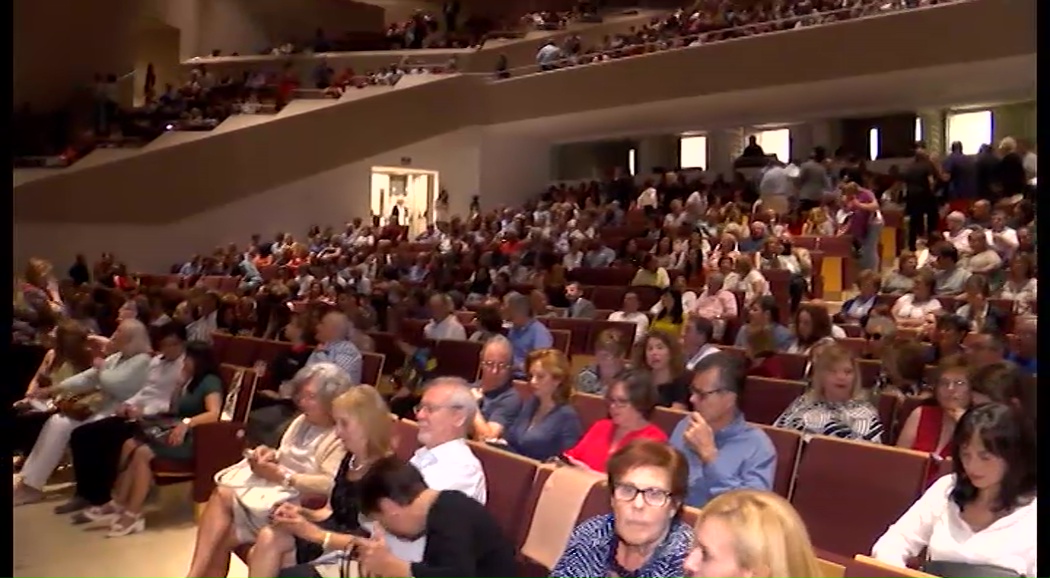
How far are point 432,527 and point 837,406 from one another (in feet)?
5.85

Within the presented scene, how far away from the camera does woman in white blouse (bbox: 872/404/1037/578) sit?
2.17 m

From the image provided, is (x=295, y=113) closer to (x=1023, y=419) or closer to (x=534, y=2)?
(x=534, y=2)

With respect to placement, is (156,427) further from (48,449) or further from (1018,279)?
(1018,279)

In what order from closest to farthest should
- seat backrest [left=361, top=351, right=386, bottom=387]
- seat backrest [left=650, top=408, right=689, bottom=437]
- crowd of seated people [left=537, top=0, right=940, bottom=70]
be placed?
seat backrest [left=650, top=408, right=689, bottom=437]
seat backrest [left=361, top=351, right=386, bottom=387]
crowd of seated people [left=537, top=0, right=940, bottom=70]

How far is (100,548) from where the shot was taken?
423 cm

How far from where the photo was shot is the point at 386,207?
56.4 ft

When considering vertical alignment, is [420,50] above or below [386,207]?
above

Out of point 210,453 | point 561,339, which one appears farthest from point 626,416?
point 561,339

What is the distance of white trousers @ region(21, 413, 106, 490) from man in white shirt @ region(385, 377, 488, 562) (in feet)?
8.23

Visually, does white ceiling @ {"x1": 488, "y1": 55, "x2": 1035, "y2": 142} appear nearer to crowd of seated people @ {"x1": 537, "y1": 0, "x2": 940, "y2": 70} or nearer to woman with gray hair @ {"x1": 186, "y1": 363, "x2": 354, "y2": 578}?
crowd of seated people @ {"x1": 537, "y1": 0, "x2": 940, "y2": 70}

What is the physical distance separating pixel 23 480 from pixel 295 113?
1073cm

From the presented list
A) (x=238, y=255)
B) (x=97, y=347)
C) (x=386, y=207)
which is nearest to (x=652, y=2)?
(x=386, y=207)

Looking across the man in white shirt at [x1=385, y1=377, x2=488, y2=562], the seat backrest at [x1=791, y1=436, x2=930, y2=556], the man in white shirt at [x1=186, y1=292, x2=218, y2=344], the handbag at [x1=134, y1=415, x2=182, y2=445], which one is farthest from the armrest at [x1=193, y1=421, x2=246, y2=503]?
the man in white shirt at [x1=186, y1=292, x2=218, y2=344]

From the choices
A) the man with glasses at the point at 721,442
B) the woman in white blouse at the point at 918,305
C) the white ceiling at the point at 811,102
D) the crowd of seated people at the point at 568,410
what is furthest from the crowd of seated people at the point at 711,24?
the man with glasses at the point at 721,442
